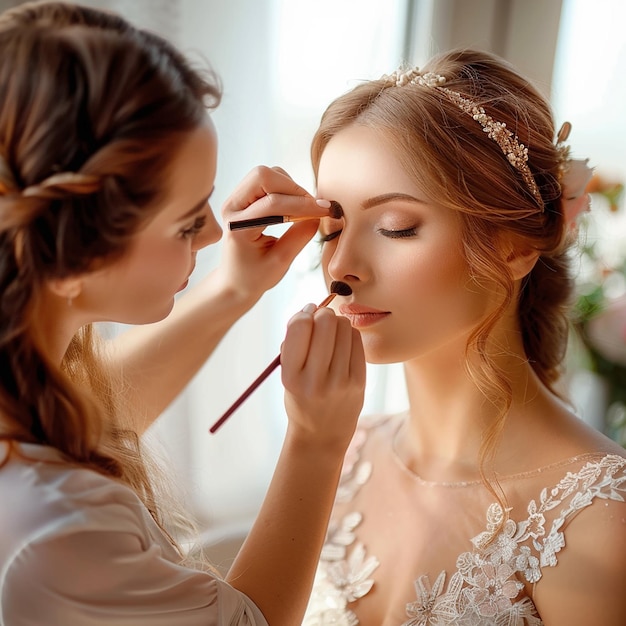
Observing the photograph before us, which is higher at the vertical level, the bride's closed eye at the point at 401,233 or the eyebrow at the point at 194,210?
the eyebrow at the point at 194,210

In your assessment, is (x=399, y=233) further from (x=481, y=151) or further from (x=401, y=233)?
(x=481, y=151)

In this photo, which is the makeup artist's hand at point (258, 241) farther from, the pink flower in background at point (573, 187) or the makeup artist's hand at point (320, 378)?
the pink flower in background at point (573, 187)

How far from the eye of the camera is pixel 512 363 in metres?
1.20

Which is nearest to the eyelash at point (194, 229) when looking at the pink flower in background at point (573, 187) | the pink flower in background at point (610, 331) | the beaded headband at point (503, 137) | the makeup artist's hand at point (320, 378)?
the makeup artist's hand at point (320, 378)

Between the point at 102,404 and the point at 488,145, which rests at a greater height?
the point at 488,145

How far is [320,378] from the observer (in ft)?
2.94

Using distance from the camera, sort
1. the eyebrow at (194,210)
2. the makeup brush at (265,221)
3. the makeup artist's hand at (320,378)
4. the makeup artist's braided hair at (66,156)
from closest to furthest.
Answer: the makeup artist's braided hair at (66,156)
the eyebrow at (194,210)
the makeup artist's hand at (320,378)
the makeup brush at (265,221)

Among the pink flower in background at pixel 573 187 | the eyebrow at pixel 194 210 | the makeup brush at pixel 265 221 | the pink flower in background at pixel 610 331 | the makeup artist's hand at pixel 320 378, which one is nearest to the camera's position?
the eyebrow at pixel 194 210

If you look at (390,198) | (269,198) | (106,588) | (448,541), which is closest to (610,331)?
(448,541)

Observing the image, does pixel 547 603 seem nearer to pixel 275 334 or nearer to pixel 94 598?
pixel 94 598

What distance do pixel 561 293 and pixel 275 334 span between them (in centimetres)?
68

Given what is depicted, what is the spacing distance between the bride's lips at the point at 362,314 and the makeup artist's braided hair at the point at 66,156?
0.44m

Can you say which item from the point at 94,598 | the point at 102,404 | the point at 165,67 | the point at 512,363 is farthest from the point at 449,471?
the point at 165,67

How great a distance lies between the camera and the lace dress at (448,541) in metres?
1.08
